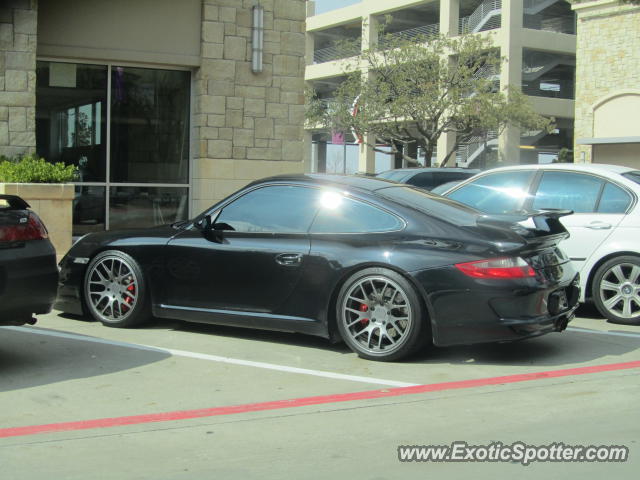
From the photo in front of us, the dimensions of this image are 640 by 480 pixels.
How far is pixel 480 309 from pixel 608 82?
34.5 metres

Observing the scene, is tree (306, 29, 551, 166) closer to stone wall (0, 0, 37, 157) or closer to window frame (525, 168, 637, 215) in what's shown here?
stone wall (0, 0, 37, 157)

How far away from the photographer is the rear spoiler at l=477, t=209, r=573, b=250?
20.7 feet

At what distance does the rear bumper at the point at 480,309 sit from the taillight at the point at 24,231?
9.02 feet

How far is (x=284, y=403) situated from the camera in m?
5.17

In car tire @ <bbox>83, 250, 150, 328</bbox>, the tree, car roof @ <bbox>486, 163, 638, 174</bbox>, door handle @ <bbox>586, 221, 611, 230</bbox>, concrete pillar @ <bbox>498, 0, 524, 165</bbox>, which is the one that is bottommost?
car tire @ <bbox>83, 250, 150, 328</bbox>

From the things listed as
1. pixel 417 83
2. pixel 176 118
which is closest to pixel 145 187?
pixel 176 118

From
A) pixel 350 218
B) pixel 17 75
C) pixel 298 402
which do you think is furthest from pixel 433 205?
pixel 17 75

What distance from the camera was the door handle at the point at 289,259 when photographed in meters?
6.62

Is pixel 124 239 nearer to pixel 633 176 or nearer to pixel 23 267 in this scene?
pixel 23 267

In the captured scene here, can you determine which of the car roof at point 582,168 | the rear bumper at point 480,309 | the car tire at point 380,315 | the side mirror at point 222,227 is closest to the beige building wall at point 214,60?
the car roof at point 582,168

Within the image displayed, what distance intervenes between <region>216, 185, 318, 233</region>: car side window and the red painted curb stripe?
1.82m

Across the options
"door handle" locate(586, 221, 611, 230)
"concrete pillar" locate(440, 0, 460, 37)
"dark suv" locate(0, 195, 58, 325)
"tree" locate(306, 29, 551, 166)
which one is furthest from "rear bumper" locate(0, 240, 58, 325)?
"concrete pillar" locate(440, 0, 460, 37)

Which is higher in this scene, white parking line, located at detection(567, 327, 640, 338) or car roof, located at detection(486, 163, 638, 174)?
car roof, located at detection(486, 163, 638, 174)

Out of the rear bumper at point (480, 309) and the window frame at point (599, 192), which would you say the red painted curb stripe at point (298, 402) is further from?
the window frame at point (599, 192)
